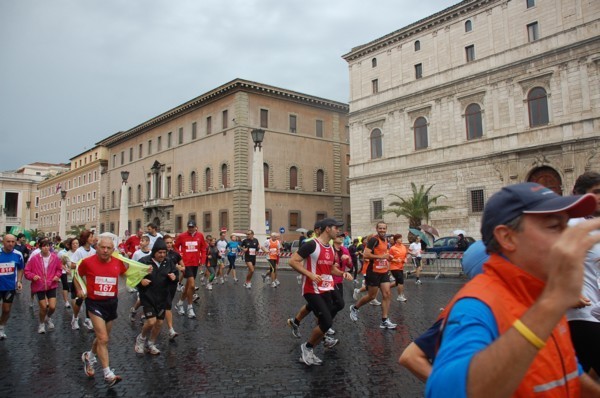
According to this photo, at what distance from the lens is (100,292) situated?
6250 millimetres

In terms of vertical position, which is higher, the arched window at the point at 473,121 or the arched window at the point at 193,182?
the arched window at the point at 473,121

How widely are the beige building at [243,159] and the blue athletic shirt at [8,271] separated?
33.3 m

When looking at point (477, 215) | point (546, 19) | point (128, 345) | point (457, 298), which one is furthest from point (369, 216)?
point (457, 298)

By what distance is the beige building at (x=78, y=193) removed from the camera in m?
70.8

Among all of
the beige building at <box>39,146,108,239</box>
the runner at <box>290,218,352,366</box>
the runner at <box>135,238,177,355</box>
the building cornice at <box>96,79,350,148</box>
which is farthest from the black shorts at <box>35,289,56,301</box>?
the beige building at <box>39,146,108,239</box>

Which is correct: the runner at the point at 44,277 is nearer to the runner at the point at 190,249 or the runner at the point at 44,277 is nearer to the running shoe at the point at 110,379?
the runner at the point at 190,249

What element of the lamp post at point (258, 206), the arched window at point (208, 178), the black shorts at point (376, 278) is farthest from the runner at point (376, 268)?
the arched window at point (208, 178)

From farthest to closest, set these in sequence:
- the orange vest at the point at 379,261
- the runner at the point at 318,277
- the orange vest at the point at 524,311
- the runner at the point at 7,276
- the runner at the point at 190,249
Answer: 1. the runner at the point at 190,249
2. the orange vest at the point at 379,261
3. the runner at the point at 7,276
4. the runner at the point at 318,277
5. the orange vest at the point at 524,311

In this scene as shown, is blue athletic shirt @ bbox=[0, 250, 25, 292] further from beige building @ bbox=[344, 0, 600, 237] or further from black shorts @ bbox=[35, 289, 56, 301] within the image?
beige building @ bbox=[344, 0, 600, 237]

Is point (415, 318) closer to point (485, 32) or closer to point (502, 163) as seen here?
point (502, 163)

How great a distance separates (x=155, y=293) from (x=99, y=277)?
1212mm

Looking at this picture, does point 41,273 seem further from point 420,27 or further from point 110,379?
point 420,27

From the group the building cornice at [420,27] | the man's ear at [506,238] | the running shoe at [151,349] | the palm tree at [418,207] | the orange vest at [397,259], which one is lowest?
the running shoe at [151,349]

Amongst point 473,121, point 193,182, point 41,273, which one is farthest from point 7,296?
point 193,182
